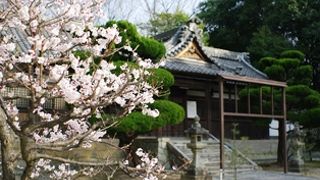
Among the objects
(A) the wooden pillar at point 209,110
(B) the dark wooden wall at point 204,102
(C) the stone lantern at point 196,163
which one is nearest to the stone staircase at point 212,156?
(B) the dark wooden wall at point 204,102

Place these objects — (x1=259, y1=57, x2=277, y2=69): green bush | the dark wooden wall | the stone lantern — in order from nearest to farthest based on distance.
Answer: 1. the stone lantern
2. (x1=259, y1=57, x2=277, y2=69): green bush
3. the dark wooden wall

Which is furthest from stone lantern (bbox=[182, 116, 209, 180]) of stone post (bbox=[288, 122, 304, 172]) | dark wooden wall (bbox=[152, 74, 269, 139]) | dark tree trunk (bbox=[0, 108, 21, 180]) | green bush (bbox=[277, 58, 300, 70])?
dark tree trunk (bbox=[0, 108, 21, 180])

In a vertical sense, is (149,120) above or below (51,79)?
below

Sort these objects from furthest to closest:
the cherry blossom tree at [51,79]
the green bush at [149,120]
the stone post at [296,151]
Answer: the stone post at [296,151], the green bush at [149,120], the cherry blossom tree at [51,79]

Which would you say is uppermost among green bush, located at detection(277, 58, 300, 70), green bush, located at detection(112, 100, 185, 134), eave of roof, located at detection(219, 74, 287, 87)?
green bush, located at detection(277, 58, 300, 70)

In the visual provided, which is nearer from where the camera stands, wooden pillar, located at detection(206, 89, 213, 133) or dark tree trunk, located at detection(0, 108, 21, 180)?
Result: dark tree trunk, located at detection(0, 108, 21, 180)

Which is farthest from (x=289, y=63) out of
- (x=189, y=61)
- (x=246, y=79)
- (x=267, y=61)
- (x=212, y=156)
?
(x=212, y=156)

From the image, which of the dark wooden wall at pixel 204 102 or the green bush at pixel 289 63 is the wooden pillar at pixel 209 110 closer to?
the dark wooden wall at pixel 204 102

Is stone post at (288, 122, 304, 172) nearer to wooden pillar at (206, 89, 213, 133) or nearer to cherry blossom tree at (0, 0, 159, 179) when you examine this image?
wooden pillar at (206, 89, 213, 133)

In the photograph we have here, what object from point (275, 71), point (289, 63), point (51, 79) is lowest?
point (51, 79)

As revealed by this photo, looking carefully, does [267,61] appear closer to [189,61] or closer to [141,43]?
[189,61]

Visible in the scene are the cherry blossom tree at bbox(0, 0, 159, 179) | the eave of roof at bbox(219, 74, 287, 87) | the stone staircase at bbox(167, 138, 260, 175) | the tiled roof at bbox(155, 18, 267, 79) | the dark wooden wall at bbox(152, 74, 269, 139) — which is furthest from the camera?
the dark wooden wall at bbox(152, 74, 269, 139)

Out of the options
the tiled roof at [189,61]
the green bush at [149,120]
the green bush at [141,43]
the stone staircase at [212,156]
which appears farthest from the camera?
the tiled roof at [189,61]

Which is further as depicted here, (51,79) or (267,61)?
(267,61)
